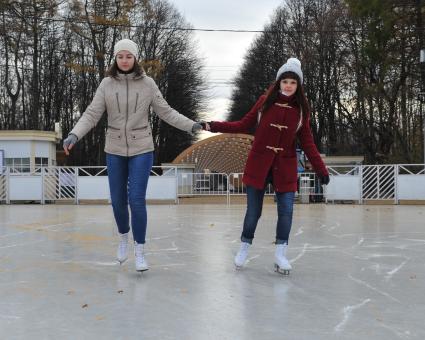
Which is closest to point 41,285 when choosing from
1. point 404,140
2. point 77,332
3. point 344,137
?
point 77,332

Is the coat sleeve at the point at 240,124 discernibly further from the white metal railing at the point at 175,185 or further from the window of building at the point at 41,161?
the window of building at the point at 41,161

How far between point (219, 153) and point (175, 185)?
A: 1876 cm

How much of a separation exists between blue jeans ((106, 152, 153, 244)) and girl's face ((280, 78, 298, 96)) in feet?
4.14

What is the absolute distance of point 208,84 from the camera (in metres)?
46.3

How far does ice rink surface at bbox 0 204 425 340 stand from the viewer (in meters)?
2.96

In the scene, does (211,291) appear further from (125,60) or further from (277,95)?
(125,60)

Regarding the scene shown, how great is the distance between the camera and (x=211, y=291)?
3.85m

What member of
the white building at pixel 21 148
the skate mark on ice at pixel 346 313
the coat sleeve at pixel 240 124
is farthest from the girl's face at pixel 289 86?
the white building at pixel 21 148

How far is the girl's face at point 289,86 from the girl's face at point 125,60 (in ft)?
4.25

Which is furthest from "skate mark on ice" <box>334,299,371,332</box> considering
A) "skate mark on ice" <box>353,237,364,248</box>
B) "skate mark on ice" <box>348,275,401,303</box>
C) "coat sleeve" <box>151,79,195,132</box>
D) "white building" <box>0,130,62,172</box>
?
"white building" <box>0,130,62,172</box>

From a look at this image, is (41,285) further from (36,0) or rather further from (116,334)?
(36,0)

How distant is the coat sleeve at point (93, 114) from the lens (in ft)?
14.9

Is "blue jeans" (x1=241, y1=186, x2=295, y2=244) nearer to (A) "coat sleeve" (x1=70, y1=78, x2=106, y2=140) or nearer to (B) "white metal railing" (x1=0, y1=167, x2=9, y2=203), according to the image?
(A) "coat sleeve" (x1=70, y1=78, x2=106, y2=140)

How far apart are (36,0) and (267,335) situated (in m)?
31.9
